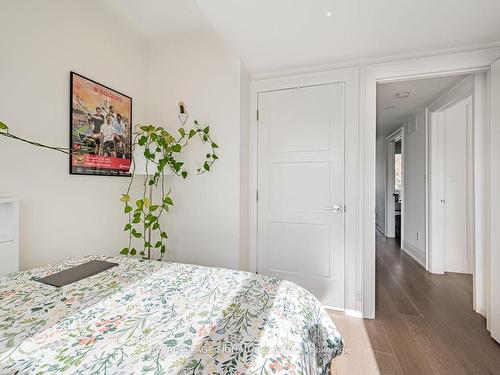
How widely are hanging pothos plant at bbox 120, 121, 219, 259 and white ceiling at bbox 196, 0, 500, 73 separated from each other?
890mm

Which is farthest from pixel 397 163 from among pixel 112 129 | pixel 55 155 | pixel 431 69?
pixel 55 155

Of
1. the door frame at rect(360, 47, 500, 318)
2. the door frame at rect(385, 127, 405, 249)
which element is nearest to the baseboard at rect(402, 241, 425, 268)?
the door frame at rect(385, 127, 405, 249)

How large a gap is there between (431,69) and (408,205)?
109 inches

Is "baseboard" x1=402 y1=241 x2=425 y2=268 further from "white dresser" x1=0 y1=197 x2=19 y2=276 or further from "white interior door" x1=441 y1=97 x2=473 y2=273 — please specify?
"white dresser" x1=0 y1=197 x2=19 y2=276

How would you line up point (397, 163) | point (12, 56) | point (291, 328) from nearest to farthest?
point (291, 328), point (12, 56), point (397, 163)

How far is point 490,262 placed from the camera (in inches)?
76.7

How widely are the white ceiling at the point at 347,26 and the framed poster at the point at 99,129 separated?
1.07 m

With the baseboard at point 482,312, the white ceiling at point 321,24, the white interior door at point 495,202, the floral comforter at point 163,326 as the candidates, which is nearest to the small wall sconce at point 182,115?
the white ceiling at point 321,24

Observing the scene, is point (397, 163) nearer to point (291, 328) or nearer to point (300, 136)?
point (300, 136)

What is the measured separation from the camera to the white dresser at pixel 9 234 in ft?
4.63

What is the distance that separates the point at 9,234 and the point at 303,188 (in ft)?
7.08

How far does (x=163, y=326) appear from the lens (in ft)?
2.72

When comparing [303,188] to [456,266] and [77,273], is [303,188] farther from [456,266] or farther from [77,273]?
[456,266]

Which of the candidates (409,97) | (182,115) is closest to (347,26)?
(182,115)
